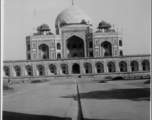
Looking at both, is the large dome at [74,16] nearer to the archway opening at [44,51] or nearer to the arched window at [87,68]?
the archway opening at [44,51]

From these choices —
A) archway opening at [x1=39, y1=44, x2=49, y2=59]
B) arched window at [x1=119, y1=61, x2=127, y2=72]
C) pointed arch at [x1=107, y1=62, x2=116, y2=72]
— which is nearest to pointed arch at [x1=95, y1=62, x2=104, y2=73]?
pointed arch at [x1=107, y1=62, x2=116, y2=72]

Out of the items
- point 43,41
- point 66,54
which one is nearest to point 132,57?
point 66,54

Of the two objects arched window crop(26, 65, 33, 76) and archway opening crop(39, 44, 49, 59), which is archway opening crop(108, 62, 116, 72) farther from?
arched window crop(26, 65, 33, 76)

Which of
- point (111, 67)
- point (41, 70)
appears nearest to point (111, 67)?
point (111, 67)

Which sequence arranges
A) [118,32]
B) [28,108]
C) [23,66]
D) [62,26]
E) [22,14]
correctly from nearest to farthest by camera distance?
[28,108] < [22,14] < [23,66] < [118,32] < [62,26]

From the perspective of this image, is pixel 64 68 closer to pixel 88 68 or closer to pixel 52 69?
pixel 52 69

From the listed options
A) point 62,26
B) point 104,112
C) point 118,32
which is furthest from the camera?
point 62,26

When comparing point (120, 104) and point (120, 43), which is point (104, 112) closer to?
point (120, 104)
